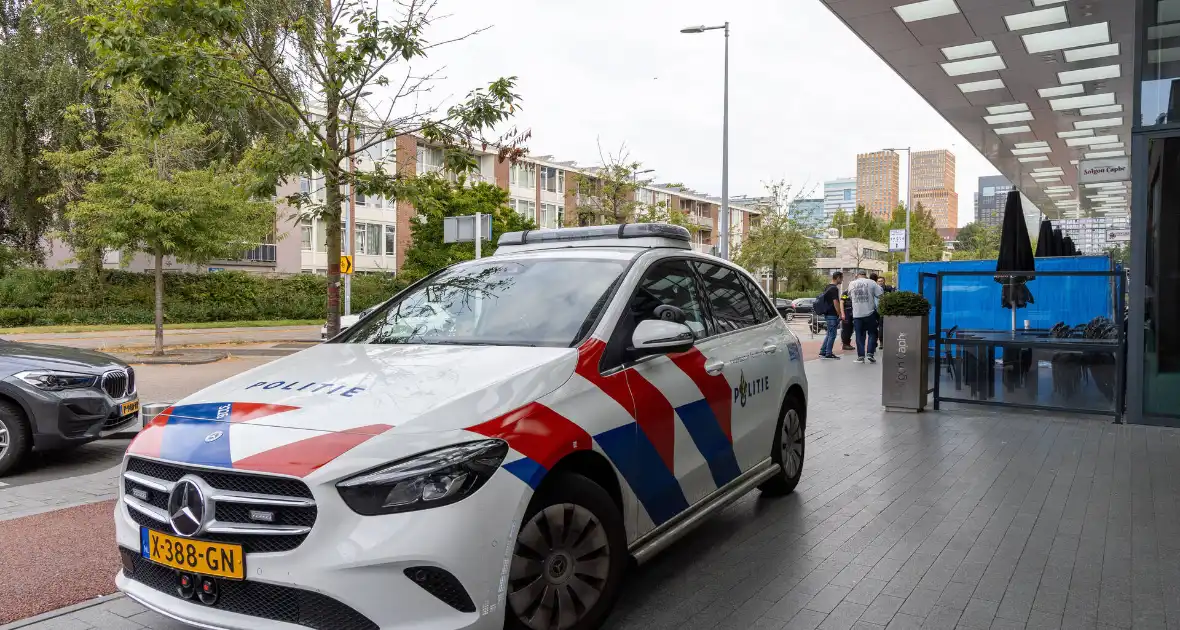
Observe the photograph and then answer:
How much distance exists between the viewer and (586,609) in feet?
10.9

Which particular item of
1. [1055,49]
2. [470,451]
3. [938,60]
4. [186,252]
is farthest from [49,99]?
[470,451]

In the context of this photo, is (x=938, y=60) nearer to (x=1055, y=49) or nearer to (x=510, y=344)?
(x=1055, y=49)

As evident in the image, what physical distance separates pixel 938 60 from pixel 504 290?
11.2 metres

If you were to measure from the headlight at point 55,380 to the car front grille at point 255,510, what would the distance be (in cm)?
467

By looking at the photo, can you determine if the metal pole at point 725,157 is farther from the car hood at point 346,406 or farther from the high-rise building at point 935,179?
the high-rise building at point 935,179

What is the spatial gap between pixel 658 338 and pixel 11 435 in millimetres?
5702

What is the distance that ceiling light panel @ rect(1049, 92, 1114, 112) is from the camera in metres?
15.0

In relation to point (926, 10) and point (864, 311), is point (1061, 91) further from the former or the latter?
point (926, 10)

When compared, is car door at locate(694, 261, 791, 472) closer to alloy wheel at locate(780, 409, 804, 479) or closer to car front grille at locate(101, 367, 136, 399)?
alloy wheel at locate(780, 409, 804, 479)

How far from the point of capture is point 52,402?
262 inches

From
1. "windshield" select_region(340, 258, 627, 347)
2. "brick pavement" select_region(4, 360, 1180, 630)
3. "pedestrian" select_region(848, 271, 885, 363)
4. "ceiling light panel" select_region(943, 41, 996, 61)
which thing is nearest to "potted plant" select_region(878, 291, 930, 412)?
"brick pavement" select_region(4, 360, 1180, 630)

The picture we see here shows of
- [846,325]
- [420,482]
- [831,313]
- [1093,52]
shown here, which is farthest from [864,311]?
[420,482]

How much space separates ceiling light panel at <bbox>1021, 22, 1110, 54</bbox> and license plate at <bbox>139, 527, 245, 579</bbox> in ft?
41.1

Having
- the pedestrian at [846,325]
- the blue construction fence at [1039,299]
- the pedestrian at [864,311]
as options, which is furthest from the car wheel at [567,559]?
the pedestrian at [846,325]
